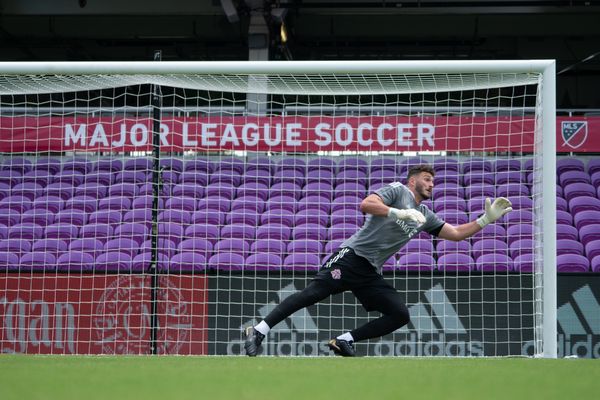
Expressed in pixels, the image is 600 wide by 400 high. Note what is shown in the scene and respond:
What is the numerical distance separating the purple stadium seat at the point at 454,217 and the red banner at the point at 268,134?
3.46 ft

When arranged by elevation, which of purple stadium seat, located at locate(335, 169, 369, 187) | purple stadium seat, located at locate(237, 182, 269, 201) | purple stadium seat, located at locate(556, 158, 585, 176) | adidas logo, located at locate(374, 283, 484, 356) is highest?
purple stadium seat, located at locate(556, 158, 585, 176)

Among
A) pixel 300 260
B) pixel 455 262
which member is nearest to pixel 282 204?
pixel 300 260

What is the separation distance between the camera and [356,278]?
7.33 metres

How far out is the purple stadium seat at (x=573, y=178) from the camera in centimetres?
1241

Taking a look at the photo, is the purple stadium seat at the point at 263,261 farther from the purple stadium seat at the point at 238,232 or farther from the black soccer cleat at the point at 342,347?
the black soccer cleat at the point at 342,347

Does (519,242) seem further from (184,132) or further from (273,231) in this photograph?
(184,132)

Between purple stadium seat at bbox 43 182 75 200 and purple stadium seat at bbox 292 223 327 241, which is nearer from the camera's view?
purple stadium seat at bbox 292 223 327 241

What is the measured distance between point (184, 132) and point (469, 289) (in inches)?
169

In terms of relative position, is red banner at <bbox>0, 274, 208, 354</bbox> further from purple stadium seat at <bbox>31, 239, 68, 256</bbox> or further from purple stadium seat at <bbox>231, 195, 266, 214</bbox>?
purple stadium seat at <bbox>231, 195, 266, 214</bbox>

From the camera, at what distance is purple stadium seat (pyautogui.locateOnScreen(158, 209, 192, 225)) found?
34.5 ft

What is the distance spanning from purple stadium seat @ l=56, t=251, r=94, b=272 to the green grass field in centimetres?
381

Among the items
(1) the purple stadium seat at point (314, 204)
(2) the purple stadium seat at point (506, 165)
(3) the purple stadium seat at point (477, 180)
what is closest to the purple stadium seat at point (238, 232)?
(1) the purple stadium seat at point (314, 204)

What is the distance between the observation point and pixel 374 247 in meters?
7.35

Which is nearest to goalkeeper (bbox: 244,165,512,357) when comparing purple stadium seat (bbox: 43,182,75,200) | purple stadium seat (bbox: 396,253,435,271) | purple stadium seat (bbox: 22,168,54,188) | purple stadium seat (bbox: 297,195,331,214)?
purple stadium seat (bbox: 396,253,435,271)
